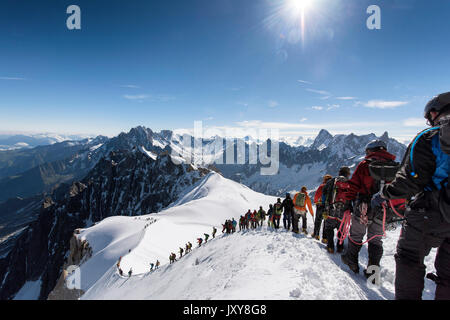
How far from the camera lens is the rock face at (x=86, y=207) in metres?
135

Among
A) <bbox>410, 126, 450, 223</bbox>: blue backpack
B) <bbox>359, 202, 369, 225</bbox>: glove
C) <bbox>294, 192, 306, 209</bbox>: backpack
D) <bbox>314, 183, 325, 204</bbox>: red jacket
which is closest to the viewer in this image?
<bbox>410, 126, 450, 223</bbox>: blue backpack

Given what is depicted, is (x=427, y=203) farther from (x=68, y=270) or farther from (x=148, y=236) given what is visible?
(x=68, y=270)

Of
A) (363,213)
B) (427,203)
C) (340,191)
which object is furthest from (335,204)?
→ (427,203)

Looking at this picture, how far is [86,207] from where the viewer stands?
18262cm

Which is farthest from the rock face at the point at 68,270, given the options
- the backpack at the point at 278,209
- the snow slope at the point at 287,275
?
the backpack at the point at 278,209

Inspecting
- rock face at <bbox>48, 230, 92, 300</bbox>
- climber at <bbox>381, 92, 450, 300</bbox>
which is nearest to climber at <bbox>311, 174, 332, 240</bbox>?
climber at <bbox>381, 92, 450, 300</bbox>

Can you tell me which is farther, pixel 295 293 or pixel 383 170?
pixel 295 293

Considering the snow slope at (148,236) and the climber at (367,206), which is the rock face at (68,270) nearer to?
the snow slope at (148,236)

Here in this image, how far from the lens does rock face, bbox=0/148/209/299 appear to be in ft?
443

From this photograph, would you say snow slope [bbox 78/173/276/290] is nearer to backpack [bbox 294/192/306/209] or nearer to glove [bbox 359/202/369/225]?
backpack [bbox 294/192/306/209]

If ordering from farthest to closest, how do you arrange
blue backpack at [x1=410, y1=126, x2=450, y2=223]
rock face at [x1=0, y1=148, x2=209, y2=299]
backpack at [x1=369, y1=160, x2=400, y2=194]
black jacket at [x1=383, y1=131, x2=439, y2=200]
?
1. rock face at [x1=0, y1=148, x2=209, y2=299]
2. backpack at [x1=369, y1=160, x2=400, y2=194]
3. black jacket at [x1=383, y1=131, x2=439, y2=200]
4. blue backpack at [x1=410, y1=126, x2=450, y2=223]
